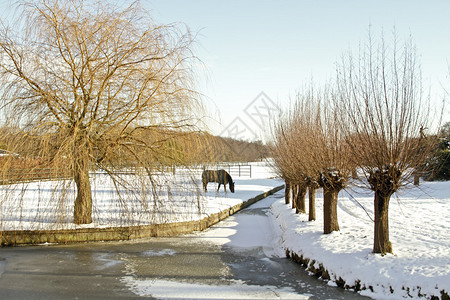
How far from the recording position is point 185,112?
1007 centimetres

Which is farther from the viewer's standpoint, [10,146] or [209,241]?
[209,241]

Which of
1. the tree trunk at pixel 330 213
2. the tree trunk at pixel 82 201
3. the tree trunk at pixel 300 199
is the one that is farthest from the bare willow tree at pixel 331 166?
the tree trunk at pixel 82 201

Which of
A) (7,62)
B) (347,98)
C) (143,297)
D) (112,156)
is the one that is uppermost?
(7,62)

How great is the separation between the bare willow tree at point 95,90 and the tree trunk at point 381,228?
490 cm

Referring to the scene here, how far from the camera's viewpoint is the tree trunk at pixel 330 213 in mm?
9133

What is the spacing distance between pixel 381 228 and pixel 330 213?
7.22 feet

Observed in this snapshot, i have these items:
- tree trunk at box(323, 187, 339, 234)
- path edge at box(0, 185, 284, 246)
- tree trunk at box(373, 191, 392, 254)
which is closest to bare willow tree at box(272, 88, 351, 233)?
tree trunk at box(323, 187, 339, 234)

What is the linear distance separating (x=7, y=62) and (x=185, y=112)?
439 cm

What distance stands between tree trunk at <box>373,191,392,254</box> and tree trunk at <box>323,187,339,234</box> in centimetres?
196

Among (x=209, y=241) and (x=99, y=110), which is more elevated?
(x=99, y=110)

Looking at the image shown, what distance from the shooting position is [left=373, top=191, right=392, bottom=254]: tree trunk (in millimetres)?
7000

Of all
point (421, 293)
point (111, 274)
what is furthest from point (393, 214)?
point (111, 274)

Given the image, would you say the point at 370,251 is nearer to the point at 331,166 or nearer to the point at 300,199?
the point at 331,166

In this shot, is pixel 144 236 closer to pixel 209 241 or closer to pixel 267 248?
pixel 209 241
